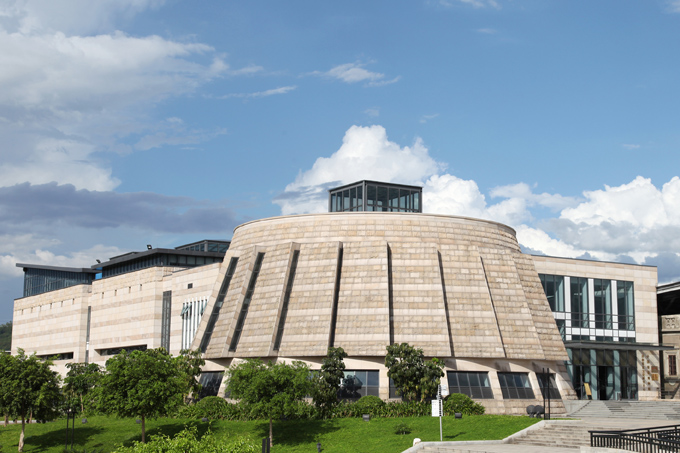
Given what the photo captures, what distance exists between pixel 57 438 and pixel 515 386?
34.6 meters

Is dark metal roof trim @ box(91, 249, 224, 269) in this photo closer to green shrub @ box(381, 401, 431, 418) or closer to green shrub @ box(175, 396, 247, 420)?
green shrub @ box(175, 396, 247, 420)

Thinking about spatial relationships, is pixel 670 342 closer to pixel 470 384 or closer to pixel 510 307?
pixel 510 307

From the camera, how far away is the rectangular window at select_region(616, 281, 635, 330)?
72688 mm

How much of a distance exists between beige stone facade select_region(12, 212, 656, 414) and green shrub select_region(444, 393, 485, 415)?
262 cm

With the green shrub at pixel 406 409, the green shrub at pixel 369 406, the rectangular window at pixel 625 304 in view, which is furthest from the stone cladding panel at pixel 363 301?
the rectangular window at pixel 625 304

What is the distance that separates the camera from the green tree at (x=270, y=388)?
47.7 m

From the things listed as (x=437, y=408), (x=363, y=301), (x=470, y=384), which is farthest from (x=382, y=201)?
(x=437, y=408)

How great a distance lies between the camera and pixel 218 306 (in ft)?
216

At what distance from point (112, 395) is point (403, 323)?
2204 centimetres

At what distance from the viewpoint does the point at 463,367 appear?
189 ft

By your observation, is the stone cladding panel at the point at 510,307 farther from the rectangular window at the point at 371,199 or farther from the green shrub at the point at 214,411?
the green shrub at the point at 214,411

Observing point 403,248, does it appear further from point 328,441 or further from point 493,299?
point 328,441

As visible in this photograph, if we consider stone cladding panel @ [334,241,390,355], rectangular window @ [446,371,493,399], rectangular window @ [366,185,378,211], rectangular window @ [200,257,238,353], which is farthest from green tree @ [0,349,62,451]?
rectangular window @ [366,185,378,211]

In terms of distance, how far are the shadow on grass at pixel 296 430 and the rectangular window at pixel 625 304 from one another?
3540 centimetres
